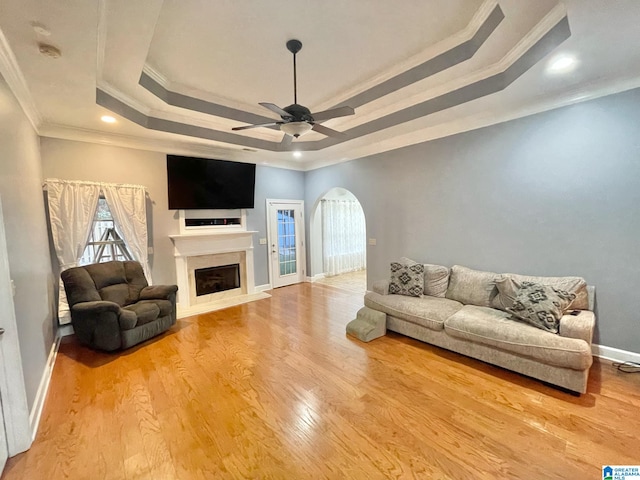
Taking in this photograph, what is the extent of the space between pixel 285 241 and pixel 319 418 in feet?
15.4

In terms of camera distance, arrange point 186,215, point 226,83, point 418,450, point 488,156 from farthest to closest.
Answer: point 186,215, point 488,156, point 226,83, point 418,450

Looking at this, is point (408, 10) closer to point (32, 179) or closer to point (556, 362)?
point (556, 362)

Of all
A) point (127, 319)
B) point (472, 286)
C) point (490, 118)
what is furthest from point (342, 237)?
point (127, 319)

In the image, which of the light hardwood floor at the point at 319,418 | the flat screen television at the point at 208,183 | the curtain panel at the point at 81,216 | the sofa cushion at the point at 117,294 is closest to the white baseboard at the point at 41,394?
the light hardwood floor at the point at 319,418

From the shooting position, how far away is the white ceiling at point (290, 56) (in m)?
1.94

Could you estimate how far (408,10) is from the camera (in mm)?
2240

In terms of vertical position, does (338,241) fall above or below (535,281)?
above

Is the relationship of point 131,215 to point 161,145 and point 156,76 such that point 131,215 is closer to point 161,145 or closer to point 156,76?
point 161,145

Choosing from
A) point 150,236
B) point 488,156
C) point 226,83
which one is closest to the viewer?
point 226,83

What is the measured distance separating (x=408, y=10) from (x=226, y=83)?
2.17 meters

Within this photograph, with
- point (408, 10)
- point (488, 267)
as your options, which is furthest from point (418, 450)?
point (408, 10)

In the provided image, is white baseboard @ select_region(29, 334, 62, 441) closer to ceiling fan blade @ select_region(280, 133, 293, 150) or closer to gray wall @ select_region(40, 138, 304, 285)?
gray wall @ select_region(40, 138, 304, 285)

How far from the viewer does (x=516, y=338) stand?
2621 millimetres

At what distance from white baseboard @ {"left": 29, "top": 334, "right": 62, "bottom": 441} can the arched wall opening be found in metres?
4.78
